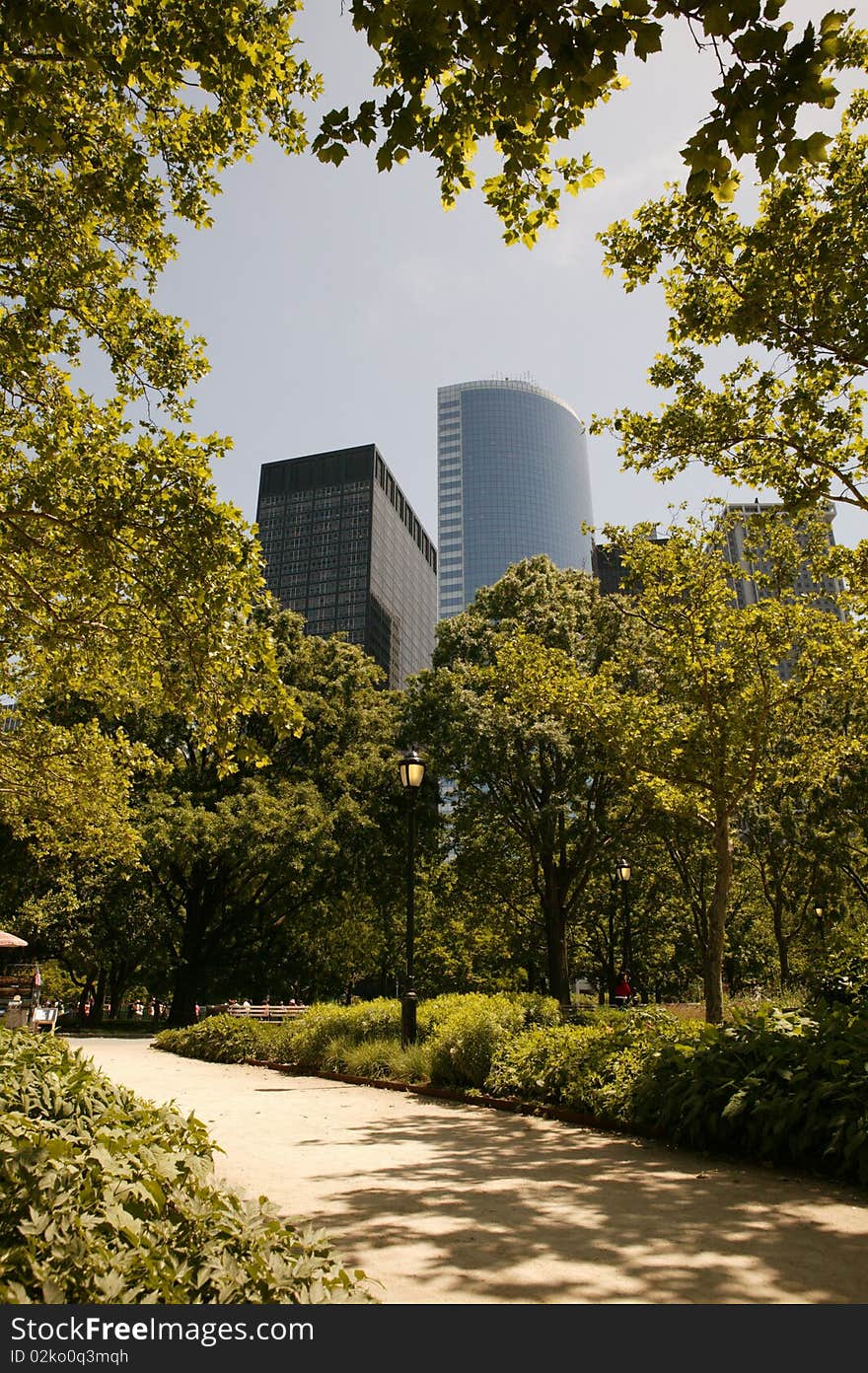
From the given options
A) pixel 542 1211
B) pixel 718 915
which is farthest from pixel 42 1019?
pixel 542 1211

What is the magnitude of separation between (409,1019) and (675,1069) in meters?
6.39

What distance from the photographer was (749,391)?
11141 millimetres

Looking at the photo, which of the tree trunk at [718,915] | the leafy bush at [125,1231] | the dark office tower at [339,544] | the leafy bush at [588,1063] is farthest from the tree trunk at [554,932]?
the dark office tower at [339,544]

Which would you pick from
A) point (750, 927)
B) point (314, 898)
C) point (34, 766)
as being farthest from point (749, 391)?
point (750, 927)

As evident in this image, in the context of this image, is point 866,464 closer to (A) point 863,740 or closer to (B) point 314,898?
(A) point 863,740

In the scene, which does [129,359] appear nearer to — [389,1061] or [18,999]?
[389,1061]

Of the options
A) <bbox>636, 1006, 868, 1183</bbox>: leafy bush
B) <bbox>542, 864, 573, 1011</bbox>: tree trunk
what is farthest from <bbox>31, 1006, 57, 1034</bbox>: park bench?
<bbox>636, 1006, 868, 1183</bbox>: leafy bush

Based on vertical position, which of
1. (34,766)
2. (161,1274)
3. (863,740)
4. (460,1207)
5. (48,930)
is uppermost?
(863,740)

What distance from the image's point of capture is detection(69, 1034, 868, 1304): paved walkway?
373cm

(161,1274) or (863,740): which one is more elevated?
(863,740)

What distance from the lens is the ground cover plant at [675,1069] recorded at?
19.5ft

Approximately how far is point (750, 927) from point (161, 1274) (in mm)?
38662

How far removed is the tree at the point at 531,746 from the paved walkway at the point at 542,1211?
13.2 metres

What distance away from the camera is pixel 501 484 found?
17412 centimetres
